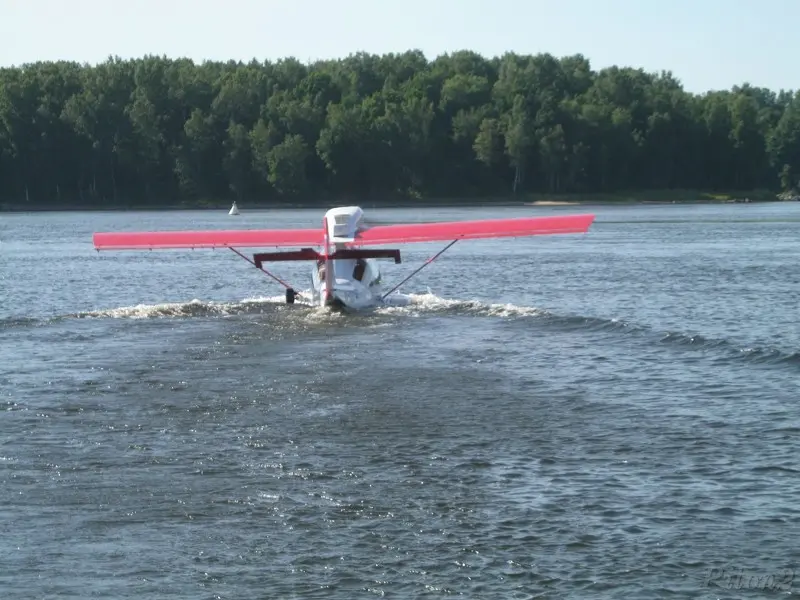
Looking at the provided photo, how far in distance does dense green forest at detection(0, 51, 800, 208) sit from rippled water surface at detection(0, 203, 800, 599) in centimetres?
8107

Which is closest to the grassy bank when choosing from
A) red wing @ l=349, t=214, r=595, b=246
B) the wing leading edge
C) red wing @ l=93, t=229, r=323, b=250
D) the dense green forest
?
the dense green forest

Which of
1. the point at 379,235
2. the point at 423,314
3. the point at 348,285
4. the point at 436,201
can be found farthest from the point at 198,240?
the point at 436,201

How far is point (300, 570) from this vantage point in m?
9.29

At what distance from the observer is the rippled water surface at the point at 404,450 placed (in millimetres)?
9312

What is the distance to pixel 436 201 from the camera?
105 meters

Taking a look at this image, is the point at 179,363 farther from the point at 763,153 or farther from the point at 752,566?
the point at 763,153

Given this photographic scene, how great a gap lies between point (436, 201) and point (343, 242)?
79845 millimetres

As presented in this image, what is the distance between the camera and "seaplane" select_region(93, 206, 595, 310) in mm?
24203

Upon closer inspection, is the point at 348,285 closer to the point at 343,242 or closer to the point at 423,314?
the point at 343,242

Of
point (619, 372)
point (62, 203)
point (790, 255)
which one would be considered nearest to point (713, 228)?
point (790, 255)

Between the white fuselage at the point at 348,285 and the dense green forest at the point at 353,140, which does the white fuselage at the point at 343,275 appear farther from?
the dense green forest at the point at 353,140

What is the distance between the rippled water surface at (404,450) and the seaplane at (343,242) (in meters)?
0.79

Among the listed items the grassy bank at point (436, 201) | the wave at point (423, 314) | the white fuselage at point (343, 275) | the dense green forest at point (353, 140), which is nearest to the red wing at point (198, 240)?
the white fuselage at point (343, 275)

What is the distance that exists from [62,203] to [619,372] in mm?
96214
